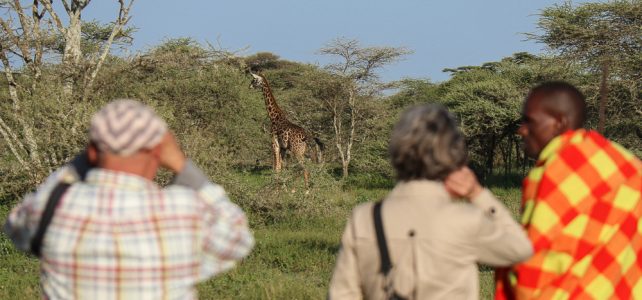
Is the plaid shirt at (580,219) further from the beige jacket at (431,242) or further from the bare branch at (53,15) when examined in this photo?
the bare branch at (53,15)

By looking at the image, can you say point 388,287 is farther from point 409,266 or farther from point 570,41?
point 570,41

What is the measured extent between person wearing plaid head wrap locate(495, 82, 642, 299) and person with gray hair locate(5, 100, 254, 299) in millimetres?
1146

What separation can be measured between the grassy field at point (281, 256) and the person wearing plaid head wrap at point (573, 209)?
10.8 ft

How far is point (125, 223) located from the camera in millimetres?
2432

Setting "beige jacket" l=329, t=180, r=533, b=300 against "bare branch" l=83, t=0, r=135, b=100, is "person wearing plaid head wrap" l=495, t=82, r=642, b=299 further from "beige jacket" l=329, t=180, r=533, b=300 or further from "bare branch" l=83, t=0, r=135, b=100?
"bare branch" l=83, t=0, r=135, b=100

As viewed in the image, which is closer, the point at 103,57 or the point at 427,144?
the point at 427,144

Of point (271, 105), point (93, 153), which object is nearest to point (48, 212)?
point (93, 153)

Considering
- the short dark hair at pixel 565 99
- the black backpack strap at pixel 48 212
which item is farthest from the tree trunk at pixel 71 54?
the black backpack strap at pixel 48 212

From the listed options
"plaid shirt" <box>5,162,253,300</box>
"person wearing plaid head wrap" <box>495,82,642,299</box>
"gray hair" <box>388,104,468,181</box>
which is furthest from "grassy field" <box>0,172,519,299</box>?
"plaid shirt" <box>5,162,253,300</box>

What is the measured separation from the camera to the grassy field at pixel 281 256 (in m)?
6.71

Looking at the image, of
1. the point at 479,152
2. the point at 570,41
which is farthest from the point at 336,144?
the point at 570,41

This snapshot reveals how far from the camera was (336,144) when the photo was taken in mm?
25344

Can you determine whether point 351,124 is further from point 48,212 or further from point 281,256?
point 48,212

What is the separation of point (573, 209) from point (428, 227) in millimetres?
702
